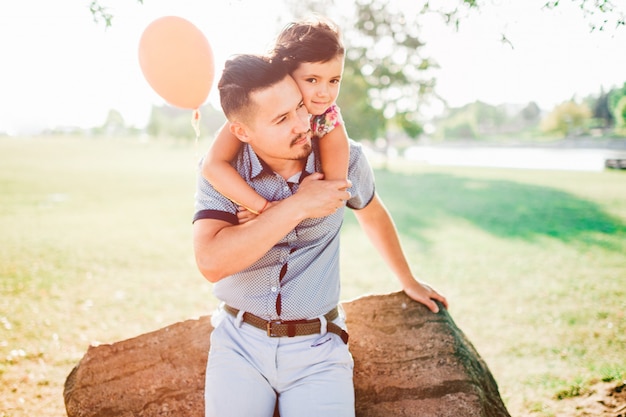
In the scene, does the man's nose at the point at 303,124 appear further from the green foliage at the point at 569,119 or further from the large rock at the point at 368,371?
the green foliage at the point at 569,119

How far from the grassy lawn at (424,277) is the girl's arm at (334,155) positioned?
1206 mm

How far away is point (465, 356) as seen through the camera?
269cm

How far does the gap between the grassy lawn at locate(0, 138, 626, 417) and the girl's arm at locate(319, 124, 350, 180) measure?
3.96 feet

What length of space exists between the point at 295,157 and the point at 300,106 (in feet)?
0.84

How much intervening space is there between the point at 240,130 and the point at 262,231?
2.00 ft

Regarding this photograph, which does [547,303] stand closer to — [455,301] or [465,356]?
[455,301]

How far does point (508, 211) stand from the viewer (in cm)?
1283

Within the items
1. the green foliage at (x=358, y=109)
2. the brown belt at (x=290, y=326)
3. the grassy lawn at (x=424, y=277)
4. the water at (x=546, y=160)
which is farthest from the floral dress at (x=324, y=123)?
the water at (x=546, y=160)

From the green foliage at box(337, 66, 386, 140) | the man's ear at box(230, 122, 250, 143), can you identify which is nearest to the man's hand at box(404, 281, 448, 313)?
the man's ear at box(230, 122, 250, 143)

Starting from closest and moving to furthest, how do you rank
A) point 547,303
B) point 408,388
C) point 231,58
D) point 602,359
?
1. point 231,58
2. point 408,388
3. point 602,359
4. point 547,303

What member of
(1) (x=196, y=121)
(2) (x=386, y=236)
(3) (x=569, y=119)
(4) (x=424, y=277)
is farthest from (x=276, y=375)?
(3) (x=569, y=119)

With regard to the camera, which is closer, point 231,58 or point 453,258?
point 231,58

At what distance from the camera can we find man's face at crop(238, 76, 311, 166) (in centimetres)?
213

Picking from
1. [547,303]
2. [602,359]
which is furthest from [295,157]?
[547,303]
